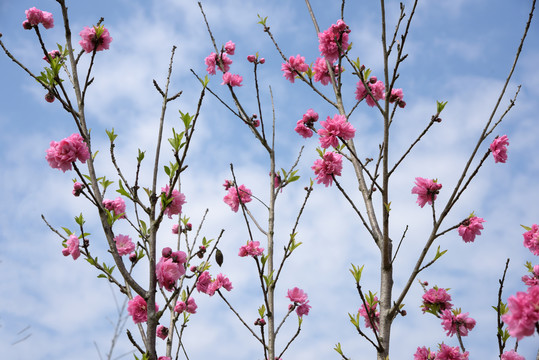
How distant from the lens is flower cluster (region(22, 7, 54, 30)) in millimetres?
2781

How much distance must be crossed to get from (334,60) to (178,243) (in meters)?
2.08

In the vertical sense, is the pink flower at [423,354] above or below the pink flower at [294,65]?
below

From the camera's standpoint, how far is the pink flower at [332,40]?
331cm

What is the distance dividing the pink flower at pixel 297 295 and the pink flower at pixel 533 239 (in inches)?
72.4

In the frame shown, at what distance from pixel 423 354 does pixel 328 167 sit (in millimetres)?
1555

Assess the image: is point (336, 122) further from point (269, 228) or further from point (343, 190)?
point (269, 228)

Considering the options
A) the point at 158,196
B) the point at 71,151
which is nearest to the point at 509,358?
the point at 158,196

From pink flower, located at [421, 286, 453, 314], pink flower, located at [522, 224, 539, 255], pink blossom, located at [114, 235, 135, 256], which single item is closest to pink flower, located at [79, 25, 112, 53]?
pink blossom, located at [114, 235, 135, 256]

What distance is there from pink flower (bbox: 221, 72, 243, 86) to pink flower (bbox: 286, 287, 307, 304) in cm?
213

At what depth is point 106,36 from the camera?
268 centimetres

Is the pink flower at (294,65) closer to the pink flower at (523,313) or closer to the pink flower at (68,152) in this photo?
the pink flower at (68,152)

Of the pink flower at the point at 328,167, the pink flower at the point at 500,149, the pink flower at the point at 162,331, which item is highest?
the pink flower at the point at 328,167

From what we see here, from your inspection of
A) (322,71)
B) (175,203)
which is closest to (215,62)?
(322,71)

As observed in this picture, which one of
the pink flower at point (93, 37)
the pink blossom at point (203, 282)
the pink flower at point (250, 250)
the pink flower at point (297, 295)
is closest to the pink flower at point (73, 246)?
the pink blossom at point (203, 282)
